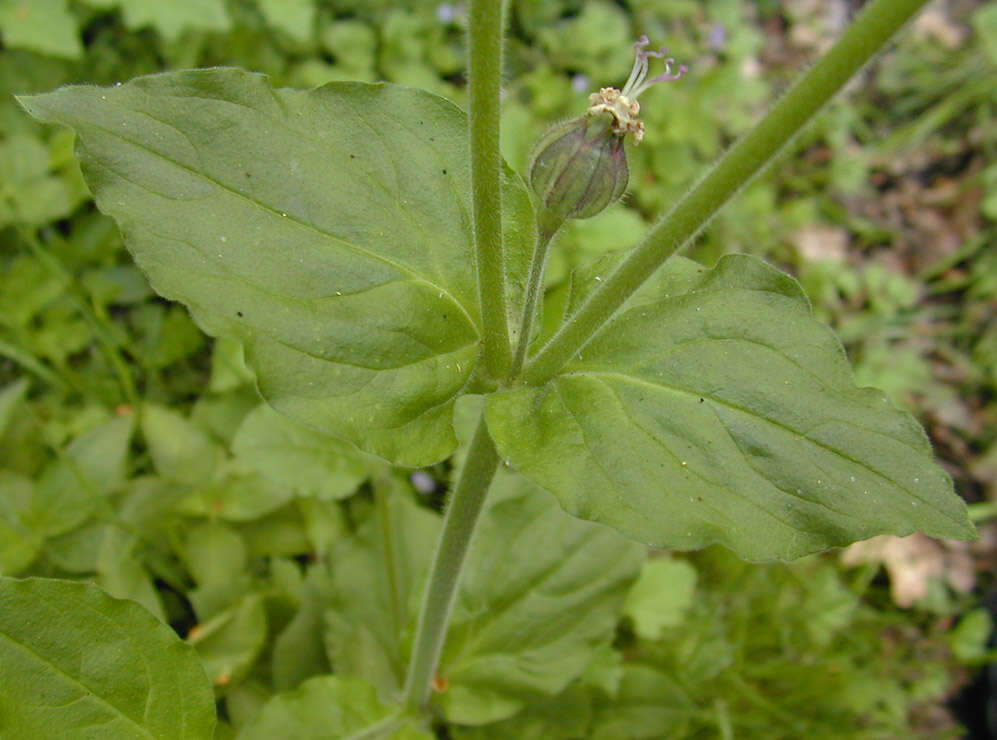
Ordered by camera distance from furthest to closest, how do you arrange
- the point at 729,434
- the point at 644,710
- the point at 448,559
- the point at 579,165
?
the point at 644,710
the point at 448,559
the point at 729,434
the point at 579,165

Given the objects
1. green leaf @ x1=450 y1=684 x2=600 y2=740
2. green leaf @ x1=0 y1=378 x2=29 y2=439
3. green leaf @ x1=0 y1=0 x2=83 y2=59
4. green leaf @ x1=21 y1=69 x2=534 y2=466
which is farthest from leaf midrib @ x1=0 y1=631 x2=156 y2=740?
green leaf @ x1=0 y1=0 x2=83 y2=59

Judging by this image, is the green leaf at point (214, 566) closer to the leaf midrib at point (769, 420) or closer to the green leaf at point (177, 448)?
the green leaf at point (177, 448)

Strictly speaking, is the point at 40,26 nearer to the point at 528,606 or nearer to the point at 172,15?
the point at 172,15

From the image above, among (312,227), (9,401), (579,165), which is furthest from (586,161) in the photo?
(9,401)

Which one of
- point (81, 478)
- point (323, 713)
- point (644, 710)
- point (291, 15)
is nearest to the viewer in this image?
point (323, 713)

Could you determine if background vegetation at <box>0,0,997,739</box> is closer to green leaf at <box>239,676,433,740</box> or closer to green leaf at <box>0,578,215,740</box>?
green leaf at <box>239,676,433,740</box>

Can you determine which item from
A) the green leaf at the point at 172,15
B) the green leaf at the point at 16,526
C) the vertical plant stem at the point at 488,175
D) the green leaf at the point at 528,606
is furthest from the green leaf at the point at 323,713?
the green leaf at the point at 172,15

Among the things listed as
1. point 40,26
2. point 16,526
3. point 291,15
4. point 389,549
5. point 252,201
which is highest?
point 252,201

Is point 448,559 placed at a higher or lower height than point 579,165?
lower
